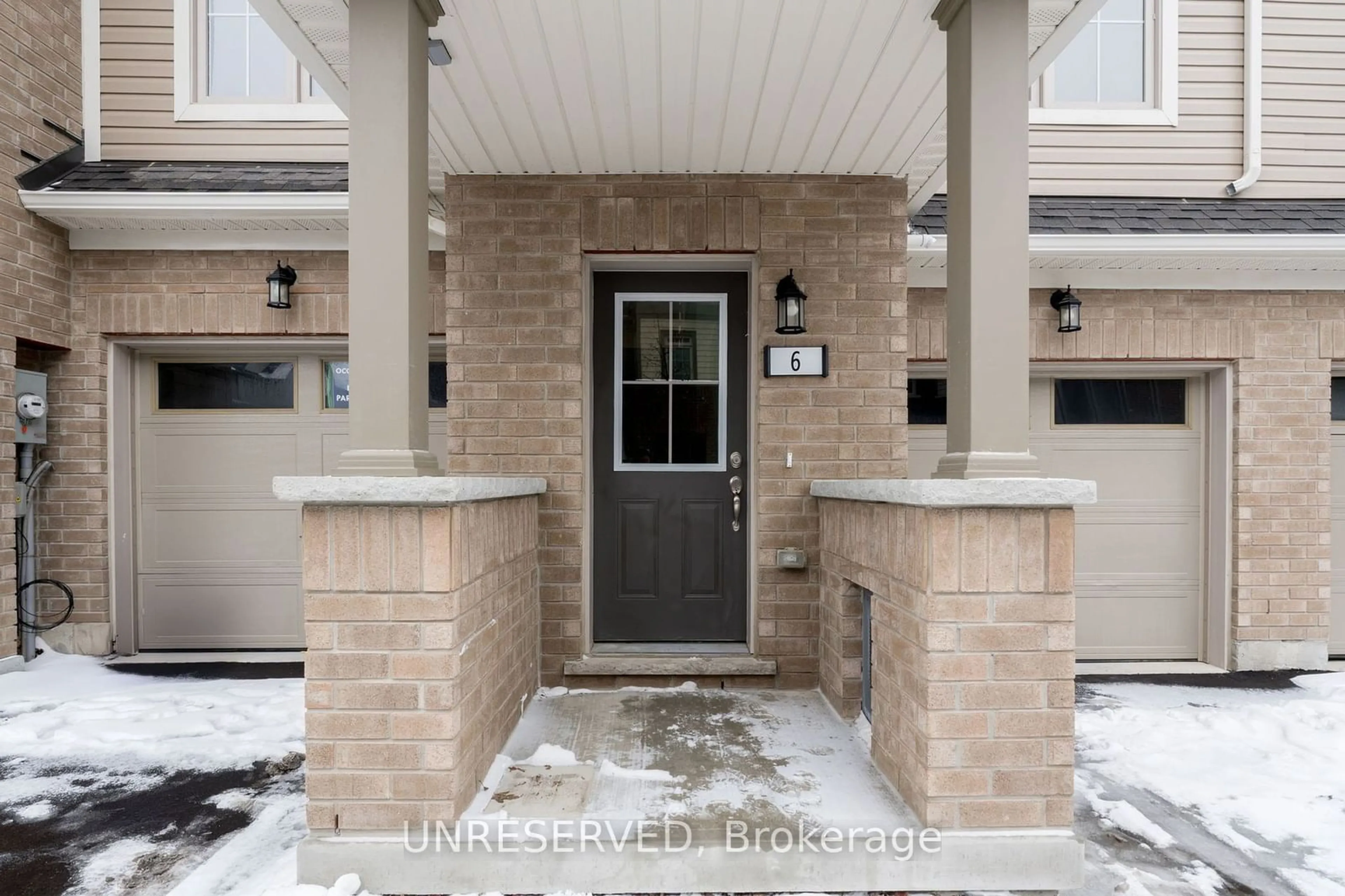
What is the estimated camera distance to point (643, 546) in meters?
4.02

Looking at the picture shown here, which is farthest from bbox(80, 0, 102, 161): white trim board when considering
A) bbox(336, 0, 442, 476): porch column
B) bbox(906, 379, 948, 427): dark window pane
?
bbox(906, 379, 948, 427): dark window pane

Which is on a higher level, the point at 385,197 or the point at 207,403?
the point at 385,197

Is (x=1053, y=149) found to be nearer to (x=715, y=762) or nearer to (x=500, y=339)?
(x=500, y=339)

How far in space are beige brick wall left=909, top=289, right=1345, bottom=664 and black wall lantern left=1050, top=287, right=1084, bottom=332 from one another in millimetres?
82

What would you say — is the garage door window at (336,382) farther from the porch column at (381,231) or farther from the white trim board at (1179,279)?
the white trim board at (1179,279)

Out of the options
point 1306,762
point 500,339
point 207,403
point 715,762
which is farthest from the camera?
point 207,403

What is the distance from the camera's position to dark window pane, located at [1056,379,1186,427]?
16.6ft

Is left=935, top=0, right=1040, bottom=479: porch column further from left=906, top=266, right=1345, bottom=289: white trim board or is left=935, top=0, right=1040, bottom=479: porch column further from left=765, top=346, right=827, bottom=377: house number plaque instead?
left=906, top=266, right=1345, bottom=289: white trim board

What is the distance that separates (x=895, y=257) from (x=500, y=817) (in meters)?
3.18

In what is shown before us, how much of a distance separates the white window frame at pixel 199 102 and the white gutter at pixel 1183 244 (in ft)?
13.5

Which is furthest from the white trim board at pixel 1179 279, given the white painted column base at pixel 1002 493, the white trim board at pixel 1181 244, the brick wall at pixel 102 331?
the brick wall at pixel 102 331

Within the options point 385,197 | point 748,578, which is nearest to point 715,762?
point 748,578

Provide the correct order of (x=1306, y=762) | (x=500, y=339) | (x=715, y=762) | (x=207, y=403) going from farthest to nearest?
(x=207, y=403)
(x=500, y=339)
(x=1306, y=762)
(x=715, y=762)

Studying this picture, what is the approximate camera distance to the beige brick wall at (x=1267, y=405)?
4.80 meters
